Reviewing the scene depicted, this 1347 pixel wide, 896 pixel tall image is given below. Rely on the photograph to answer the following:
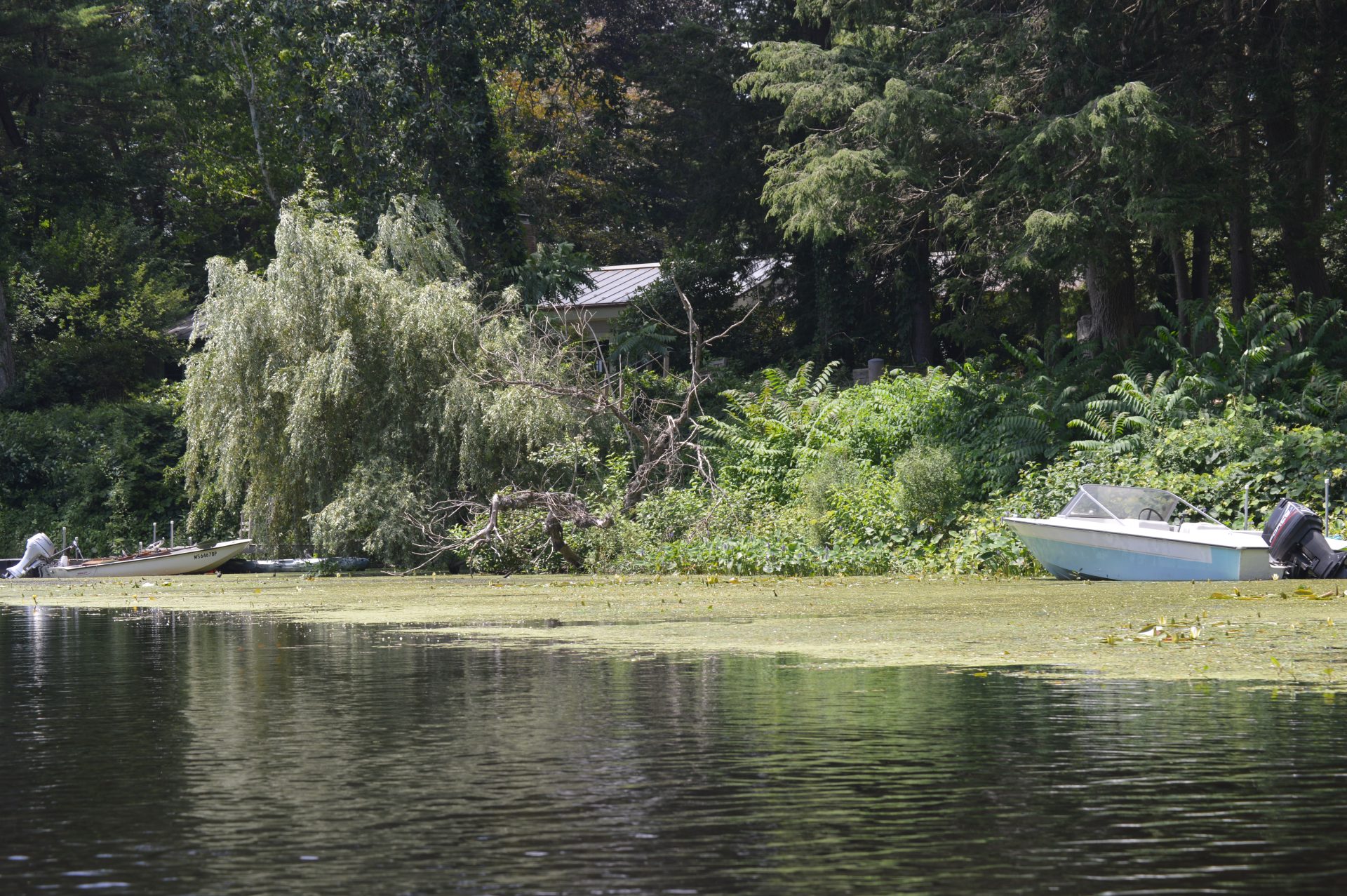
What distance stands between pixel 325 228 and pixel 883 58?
34.2 feet

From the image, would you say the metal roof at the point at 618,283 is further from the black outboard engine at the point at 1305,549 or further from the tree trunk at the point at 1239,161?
the black outboard engine at the point at 1305,549

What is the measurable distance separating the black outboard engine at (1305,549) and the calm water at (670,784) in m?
9.12

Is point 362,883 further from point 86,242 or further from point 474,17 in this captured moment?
point 86,242

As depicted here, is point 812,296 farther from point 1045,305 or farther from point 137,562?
point 137,562

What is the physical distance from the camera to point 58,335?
138ft

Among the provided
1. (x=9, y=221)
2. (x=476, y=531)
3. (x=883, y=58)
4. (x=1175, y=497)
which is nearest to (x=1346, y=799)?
(x=1175, y=497)

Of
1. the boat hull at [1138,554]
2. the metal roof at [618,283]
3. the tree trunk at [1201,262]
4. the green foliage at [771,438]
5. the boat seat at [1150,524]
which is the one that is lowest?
the boat hull at [1138,554]

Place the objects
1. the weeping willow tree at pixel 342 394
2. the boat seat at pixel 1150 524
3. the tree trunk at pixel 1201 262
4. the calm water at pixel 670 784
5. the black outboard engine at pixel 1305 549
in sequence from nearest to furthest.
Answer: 1. the calm water at pixel 670 784
2. the black outboard engine at pixel 1305 549
3. the boat seat at pixel 1150 524
4. the weeping willow tree at pixel 342 394
5. the tree trunk at pixel 1201 262

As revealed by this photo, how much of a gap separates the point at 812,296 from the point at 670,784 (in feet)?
105

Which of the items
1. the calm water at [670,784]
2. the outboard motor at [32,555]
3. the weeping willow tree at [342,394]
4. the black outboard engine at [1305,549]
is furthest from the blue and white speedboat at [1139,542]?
the outboard motor at [32,555]

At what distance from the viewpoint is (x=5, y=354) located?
41.2 metres

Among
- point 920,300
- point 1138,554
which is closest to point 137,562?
point 920,300

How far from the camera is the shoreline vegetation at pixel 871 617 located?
10.1 meters

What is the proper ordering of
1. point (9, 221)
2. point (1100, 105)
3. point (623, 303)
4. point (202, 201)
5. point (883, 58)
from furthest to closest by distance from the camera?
1. point (202, 201)
2. point (9, 221)
3. point (623, 303)
4. point (883, 58)
5. point (1100, 105)
